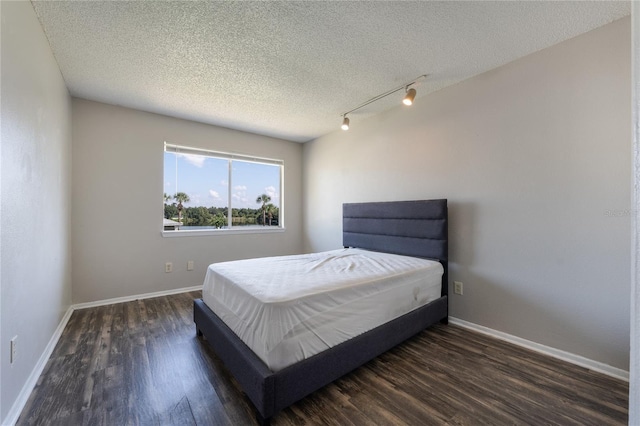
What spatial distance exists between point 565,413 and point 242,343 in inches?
77.3

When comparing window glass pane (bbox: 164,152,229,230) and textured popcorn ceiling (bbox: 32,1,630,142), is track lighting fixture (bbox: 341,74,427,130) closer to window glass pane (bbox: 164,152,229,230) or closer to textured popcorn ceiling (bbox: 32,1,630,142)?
textured popcorn ceiling (bbox: 32,1,630,142)

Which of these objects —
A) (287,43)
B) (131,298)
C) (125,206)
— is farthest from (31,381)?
(287,43)

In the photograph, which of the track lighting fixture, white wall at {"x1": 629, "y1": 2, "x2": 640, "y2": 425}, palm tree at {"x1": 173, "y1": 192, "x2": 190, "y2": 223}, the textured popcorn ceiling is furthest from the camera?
palm tree at {"x1": 173, "y1": 192, "x2": 190, "y2": 223}

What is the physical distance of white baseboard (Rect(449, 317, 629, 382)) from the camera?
6.16ft

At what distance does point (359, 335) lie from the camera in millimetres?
1901

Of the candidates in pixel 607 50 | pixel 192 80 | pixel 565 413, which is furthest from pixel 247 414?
pixel 607 50

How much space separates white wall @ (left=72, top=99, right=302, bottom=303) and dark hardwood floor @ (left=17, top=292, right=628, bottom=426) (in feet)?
3.24

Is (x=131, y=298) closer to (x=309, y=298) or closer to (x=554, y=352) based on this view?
(x=309, y=298)

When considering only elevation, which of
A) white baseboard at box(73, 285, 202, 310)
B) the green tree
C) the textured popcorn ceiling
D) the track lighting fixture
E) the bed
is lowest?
white baseboard at box(73, 285, 202, 310)

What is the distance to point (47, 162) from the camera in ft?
7.11

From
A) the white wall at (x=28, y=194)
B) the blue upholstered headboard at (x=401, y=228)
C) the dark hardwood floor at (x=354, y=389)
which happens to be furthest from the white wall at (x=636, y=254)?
the white wall at (x=28, y=194)

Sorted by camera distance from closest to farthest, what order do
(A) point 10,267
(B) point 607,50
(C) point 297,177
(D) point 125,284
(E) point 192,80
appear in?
(A) point 10,267 → (B) point 607,50 → (E) point 192,80 → (D) point 125,284 → (C) point 297,177

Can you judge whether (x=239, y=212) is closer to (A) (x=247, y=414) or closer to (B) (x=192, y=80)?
(B) (x=192, y=80)

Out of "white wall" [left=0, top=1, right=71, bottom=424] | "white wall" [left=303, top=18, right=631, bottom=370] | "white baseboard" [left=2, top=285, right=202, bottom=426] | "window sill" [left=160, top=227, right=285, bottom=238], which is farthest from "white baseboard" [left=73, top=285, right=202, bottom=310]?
"white wall" [left=303, top=18, right=631, bottom=370]
